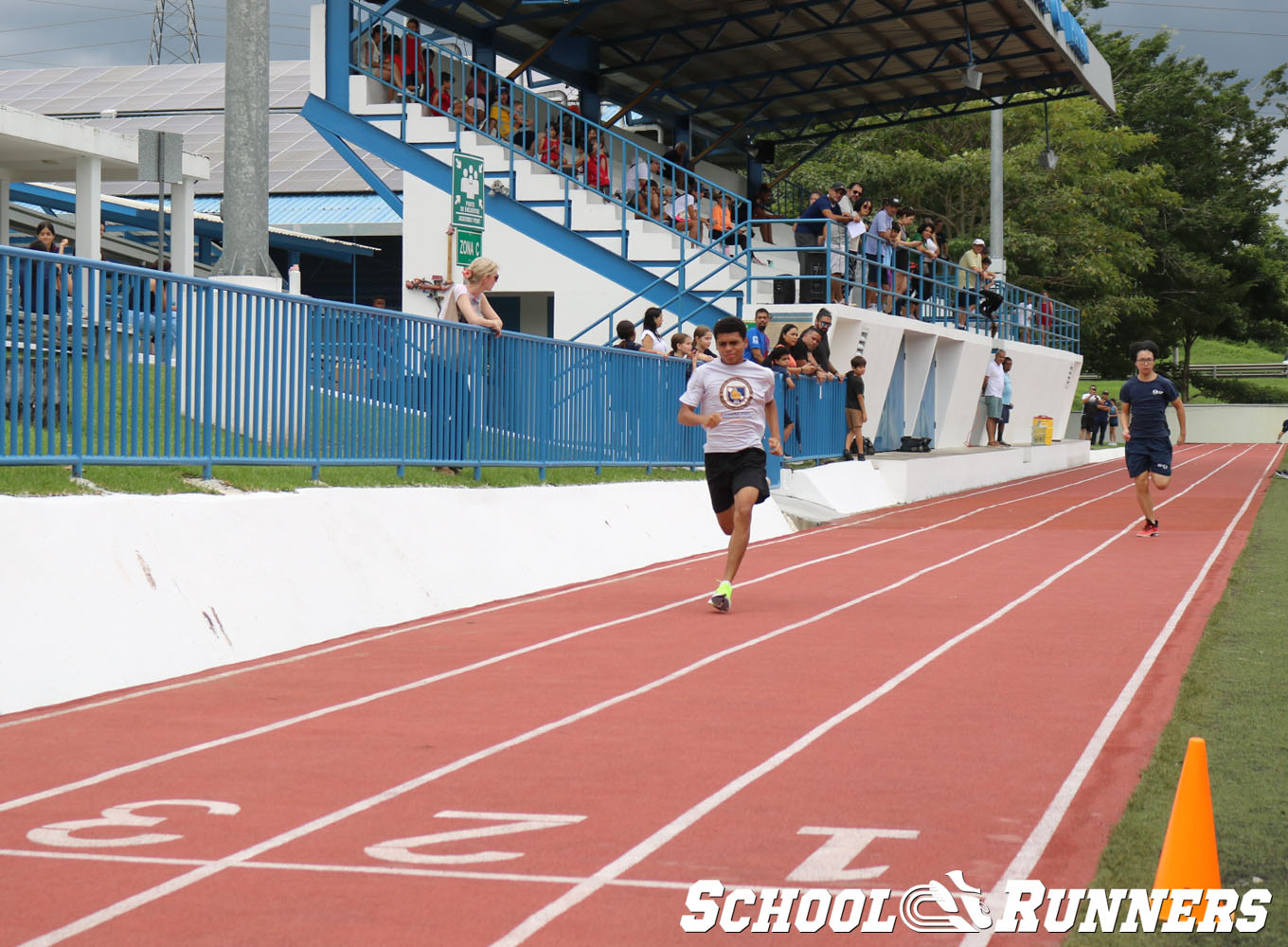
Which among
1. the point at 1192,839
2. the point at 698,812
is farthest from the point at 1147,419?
the point at 1192,839

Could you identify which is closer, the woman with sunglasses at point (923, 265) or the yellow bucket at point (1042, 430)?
the woman with sunglasses at point (923, 265)

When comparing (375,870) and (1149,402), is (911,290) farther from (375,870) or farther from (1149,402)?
(375,870)

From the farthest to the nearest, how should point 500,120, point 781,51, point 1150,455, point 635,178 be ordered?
point 781,51 → point 635,178 → point 500,120 → point 1150,455

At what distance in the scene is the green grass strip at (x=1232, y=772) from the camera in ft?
16.3

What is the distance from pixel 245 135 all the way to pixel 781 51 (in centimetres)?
2029

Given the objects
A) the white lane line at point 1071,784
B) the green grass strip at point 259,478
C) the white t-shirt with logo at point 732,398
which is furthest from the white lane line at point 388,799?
the green grass strip at point 259,478

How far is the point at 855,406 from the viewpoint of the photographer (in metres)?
25.0

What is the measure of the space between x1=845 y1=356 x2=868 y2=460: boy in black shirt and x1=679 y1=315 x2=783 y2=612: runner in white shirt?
42.2 feet

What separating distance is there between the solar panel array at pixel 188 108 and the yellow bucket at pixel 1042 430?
16738 millimetres

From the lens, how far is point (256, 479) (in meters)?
11.2

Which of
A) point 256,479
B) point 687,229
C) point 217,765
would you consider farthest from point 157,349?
point 687,229

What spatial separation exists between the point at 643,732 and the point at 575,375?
9.09 metres

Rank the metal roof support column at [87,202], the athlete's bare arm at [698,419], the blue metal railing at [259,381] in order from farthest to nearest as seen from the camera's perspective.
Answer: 1. the metal roof support column at [87,202]
2. the athlete's bare arm at [698,419]
3. the blue metal railing at [259,381]

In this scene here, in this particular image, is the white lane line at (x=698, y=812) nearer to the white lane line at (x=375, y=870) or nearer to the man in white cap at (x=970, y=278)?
the white lane line at (x=375, y=870)
